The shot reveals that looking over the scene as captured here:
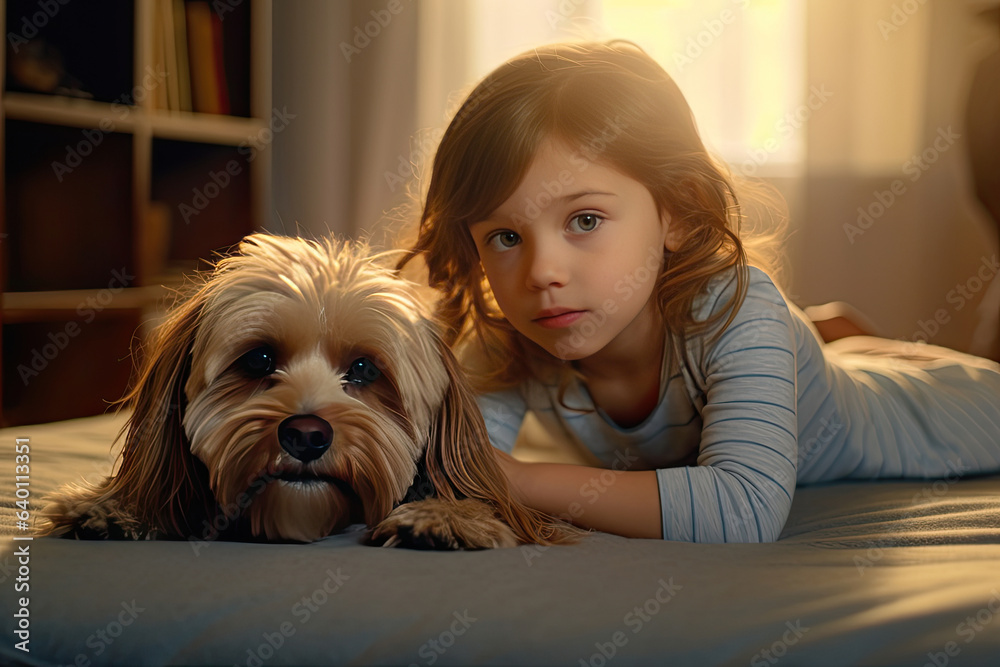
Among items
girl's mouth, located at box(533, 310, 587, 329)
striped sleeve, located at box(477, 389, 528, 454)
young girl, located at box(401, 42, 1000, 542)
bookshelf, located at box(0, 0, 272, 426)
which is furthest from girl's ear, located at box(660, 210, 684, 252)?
bookshelf, located at box(0, 0, 272, 426)

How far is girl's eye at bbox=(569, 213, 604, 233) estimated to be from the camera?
4.17 ft

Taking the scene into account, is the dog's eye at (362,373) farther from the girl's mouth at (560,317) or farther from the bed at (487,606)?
the girl's mouth at (560,317)

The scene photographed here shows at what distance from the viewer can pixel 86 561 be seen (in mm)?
927

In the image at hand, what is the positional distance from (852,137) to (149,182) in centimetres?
306

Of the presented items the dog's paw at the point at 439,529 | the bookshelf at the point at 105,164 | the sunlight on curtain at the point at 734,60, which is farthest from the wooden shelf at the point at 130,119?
the dog's paw at the point at 439,529

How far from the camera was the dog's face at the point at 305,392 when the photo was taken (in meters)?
0.93

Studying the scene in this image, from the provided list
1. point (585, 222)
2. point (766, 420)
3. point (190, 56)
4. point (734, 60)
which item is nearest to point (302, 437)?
point (585, 222)

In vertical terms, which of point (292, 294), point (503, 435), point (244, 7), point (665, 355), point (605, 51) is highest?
A: point (244, 7)

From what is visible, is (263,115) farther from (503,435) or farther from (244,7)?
(503,435)

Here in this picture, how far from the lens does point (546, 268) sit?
4.05 ft

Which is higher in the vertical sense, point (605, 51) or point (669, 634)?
point (605, 51)

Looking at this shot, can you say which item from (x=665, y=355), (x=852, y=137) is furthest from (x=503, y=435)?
(x=852, y=137)

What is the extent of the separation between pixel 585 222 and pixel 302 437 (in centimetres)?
57

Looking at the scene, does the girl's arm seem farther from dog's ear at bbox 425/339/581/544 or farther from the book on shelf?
the book on shelf
